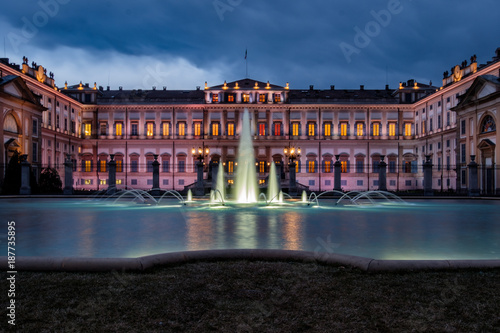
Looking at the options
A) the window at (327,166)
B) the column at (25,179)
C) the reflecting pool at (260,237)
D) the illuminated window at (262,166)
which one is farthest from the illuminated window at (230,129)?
the reflecting pool at (260,237)

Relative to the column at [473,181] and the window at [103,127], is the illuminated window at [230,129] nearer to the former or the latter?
the window at [103,127]

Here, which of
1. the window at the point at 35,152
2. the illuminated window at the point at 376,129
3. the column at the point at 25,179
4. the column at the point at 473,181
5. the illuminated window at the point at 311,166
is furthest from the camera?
the illuminated window at the point at 376,129

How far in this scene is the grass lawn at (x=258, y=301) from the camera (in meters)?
3.22

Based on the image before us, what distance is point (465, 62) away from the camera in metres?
38.2

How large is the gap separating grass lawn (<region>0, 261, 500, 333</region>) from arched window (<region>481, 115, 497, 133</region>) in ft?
101

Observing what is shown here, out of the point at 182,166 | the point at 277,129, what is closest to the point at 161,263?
the point at 182,166

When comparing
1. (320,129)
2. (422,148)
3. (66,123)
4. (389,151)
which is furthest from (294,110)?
(66,123)

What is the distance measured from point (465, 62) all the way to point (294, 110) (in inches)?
801

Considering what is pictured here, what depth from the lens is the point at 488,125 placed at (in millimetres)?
31219

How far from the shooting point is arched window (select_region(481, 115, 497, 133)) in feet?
99.5

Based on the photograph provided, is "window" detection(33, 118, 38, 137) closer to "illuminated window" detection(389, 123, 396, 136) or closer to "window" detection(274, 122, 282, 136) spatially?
"window" detection(274, 122, 282, 136)

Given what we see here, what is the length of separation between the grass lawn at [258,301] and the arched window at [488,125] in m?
30.8

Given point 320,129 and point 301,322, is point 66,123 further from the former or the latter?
point 301,322

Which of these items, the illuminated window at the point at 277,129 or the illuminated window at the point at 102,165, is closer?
the illuminated window at the point at 102,165
